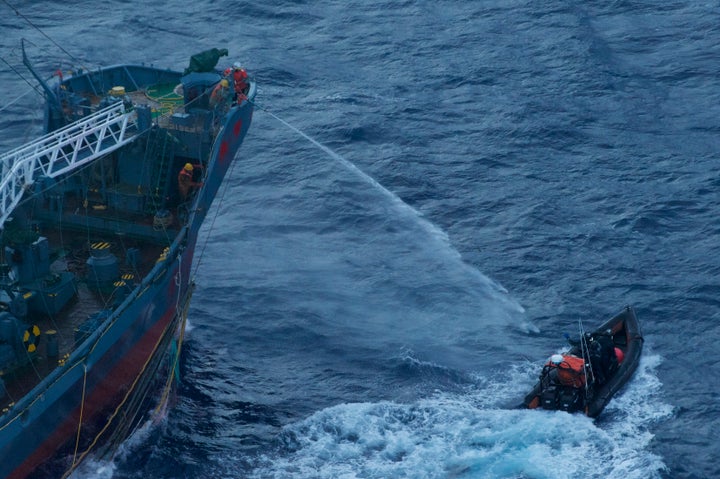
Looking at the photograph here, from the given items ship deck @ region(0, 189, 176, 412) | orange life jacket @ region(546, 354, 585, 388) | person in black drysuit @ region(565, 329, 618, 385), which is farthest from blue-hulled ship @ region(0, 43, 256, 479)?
person in black drysuit @ region(565, 329, 618, 385)

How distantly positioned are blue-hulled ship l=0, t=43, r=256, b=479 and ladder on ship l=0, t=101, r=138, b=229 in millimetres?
77

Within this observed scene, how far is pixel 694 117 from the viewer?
6053 centimetres

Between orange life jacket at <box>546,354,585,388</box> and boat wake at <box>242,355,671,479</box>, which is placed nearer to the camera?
boat wake at <box>242,355,671,479</box>

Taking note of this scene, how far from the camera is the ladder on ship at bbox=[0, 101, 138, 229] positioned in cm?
3788

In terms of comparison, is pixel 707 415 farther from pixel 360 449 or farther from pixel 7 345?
pixel 7 345

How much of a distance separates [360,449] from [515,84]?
31857 millimetres

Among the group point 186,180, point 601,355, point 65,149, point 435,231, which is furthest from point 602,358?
point 65,149

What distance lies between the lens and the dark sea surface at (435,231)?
39062 mm

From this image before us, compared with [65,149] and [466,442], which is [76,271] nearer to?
[65,149]

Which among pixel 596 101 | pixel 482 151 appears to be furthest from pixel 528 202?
pixel 596 101

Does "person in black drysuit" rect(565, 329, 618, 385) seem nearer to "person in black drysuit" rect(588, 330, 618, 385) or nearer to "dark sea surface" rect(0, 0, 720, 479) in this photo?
"person in black drysuit" rect(588, 330, 618, 385)

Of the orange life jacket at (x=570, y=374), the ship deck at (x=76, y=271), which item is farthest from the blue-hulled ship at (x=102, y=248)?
the orange life jacket at (x=570, y=374)

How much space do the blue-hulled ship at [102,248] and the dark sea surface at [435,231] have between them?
196 cm

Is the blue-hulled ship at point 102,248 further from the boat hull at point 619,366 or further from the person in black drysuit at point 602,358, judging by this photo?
the person in black drysuit at point 602,358
